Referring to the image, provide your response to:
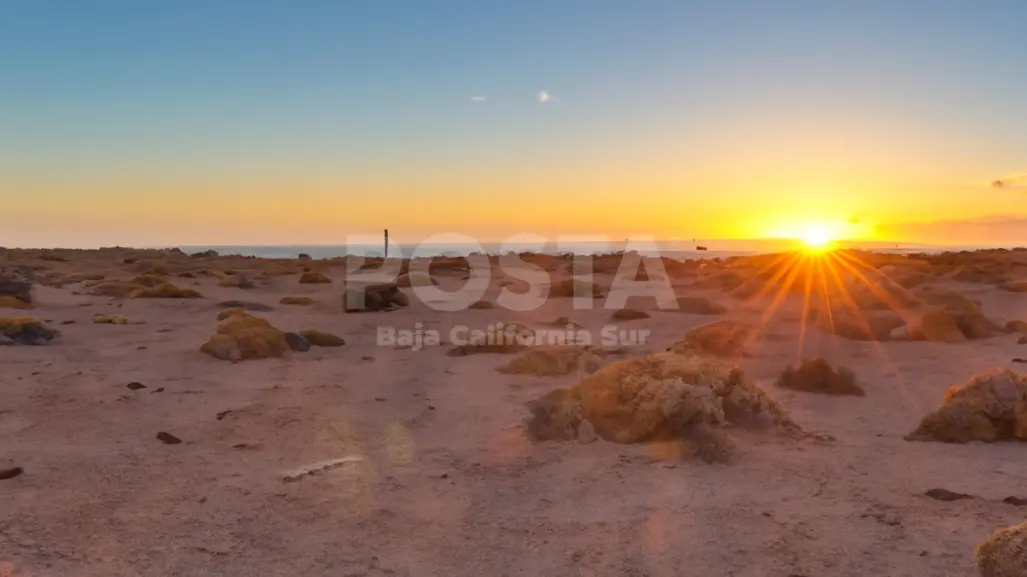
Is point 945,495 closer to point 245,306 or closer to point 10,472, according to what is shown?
point 10,472

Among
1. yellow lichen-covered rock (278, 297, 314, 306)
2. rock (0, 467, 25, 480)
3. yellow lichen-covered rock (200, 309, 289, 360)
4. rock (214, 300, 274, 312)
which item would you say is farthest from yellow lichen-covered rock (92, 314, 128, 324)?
rock (0, 467, 25, 480)

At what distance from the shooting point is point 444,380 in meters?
10.3

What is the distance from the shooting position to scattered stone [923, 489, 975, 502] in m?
5.30

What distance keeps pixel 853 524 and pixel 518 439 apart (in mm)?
3255

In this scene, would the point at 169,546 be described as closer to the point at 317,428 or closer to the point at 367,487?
the point at 367,487

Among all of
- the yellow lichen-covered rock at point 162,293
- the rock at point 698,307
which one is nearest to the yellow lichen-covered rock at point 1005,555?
the rock at point 698,307

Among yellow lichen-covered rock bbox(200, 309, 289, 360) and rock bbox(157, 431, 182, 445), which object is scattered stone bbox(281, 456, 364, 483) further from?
yellow lichen-covered rock bbox(200, 309, 289, 360)

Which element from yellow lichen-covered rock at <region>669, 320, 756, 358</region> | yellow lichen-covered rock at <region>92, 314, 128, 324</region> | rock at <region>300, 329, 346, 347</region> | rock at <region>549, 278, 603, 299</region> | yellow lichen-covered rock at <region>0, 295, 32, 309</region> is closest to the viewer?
yellow lichen-covered rock at <region>669, 320, 756, 358</region>

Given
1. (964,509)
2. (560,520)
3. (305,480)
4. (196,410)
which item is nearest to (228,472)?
(305,480)

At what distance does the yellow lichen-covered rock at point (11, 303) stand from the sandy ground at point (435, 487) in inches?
304

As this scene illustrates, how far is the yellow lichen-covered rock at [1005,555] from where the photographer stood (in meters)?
3.50

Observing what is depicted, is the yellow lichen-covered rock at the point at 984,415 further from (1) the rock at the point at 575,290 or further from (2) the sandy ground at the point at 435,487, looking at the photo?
(1) the rock at the point at 575,290

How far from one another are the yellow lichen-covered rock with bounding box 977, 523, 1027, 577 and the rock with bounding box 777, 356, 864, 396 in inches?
227

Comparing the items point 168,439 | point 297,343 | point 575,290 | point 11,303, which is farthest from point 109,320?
point 575,290
